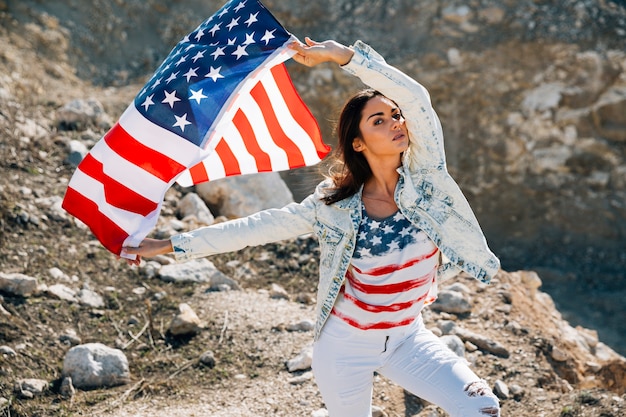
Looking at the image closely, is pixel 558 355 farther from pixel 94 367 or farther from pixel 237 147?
pixel 94 367

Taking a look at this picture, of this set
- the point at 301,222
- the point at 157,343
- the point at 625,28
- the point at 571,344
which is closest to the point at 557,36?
the point at 625,28

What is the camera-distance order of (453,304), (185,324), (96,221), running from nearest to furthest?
(96,221), (185,324), (453,304)

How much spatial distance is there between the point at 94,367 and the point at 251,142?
1875mm

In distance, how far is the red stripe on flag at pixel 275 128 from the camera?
4.13m

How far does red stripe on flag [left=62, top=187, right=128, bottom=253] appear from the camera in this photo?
353 centimetres

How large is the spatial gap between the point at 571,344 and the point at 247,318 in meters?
2.72

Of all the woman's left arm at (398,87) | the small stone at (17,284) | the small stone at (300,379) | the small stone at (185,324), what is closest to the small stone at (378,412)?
the small stone at (300,379)

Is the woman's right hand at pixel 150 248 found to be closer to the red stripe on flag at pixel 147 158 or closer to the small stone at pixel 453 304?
the red stripe on flag at pixel 147 158

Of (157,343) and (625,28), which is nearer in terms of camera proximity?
(157,343)

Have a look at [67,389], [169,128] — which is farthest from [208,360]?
[169,128]

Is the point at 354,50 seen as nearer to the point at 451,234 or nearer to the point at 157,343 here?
the point at 451,234

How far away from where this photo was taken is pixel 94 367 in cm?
486

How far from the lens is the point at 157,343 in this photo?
537cm

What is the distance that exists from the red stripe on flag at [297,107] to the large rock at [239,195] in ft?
10.8
